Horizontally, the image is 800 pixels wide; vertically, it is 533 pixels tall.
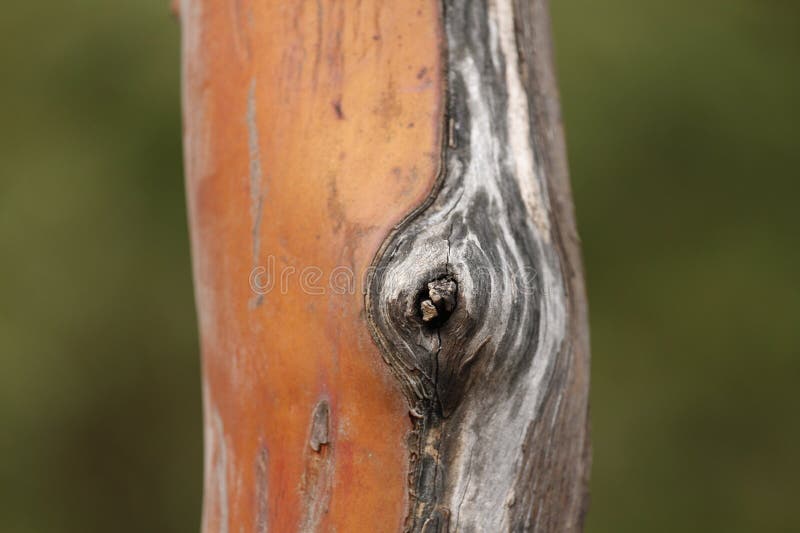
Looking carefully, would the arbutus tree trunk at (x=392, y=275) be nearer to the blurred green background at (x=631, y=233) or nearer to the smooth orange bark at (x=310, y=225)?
the smooth orange bark at (x=310, y=225)

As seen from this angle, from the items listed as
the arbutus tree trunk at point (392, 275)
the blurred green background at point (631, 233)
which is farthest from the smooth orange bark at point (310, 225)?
the blurred green background at point (631, 233)

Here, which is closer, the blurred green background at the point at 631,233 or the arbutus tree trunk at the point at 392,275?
the arbutus tree trunk at the point at 392,275

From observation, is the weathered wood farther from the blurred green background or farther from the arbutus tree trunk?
the blurred green background

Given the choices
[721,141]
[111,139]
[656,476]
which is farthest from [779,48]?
[111,139]

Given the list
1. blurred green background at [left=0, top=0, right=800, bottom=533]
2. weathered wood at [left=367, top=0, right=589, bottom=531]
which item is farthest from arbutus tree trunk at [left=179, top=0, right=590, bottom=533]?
blurred green background at [left=0, top=0, right=800, bottom=533]

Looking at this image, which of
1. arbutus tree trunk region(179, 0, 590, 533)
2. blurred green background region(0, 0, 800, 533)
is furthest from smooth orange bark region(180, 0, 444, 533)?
blurred green background region(0, 0, 800, 533)

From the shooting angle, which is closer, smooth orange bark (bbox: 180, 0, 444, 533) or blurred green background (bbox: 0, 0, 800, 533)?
smooth orange bark (bbox: 180, 0, 444, 533)
